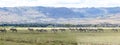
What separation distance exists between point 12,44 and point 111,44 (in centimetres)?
1357

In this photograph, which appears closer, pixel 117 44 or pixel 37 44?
pixel 37 44

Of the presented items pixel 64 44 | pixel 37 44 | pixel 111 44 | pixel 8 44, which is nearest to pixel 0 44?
pixel 8 44

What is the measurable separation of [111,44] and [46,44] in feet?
30.9

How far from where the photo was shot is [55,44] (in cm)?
4684

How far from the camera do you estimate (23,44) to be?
46.2 meters

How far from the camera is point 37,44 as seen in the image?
153 ft

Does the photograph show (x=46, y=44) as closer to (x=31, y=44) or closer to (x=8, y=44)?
(x=31, y=44)

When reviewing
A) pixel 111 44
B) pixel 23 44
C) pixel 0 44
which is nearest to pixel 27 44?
pixel 23 44

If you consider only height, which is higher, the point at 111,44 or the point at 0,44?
the point at 0,44

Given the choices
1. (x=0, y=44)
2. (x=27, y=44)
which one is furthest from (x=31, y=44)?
(x=0, y=44)

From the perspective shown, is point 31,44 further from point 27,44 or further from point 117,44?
point 117,44

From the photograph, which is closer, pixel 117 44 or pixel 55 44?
pixel 55 44

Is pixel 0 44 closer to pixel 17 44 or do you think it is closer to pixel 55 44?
pixel 17 44

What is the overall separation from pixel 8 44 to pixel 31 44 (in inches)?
113
